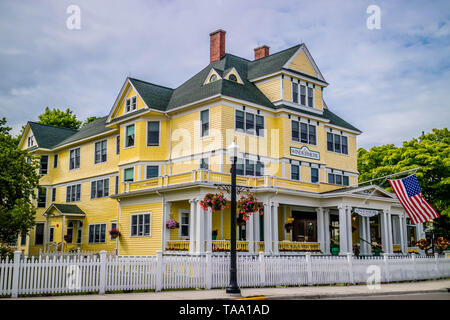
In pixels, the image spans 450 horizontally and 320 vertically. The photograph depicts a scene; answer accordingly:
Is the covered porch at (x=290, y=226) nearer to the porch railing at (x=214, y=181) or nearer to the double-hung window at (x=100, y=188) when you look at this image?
the porch railing at (x=214, y=181)

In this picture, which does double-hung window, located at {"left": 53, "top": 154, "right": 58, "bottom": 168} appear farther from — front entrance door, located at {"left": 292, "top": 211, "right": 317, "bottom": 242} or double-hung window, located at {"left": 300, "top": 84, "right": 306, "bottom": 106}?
double-hung window, located at {"left": 300, "top": 84, "right": 306, "bottom": 106}

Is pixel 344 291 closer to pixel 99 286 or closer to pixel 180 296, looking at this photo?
pixel 180 296

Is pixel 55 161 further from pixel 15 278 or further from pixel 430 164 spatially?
pixel 430 164

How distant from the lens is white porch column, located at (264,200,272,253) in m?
26.9

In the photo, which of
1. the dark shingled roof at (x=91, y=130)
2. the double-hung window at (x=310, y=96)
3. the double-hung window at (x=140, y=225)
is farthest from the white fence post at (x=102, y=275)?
the dark shingled roof at (x=91, y=130)

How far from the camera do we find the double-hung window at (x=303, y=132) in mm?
32719

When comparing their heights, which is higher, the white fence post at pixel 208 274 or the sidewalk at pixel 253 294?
the white fence post at pixel 208 274

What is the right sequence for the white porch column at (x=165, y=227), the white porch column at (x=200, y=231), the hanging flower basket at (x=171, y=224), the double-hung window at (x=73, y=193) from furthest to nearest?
the double-hung window at (x=73, y=193) < the white porch column at (x=165, y=227) < the hanging flower basket at (x=171, y=224) < the white porch column at (x=200, y=231)

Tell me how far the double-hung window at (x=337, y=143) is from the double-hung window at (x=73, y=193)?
2150cm

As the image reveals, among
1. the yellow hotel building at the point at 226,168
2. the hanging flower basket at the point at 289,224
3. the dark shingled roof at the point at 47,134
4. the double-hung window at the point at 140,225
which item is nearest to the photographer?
the yellow hotel building at the point at 226,168

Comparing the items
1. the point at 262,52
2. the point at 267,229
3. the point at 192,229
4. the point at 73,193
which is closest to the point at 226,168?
the point at 267,229

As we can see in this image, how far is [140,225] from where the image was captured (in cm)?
2984

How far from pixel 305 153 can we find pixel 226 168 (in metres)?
7.04

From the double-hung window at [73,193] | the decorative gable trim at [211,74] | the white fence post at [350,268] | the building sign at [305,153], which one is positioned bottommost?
the white fence post at [350,268]
